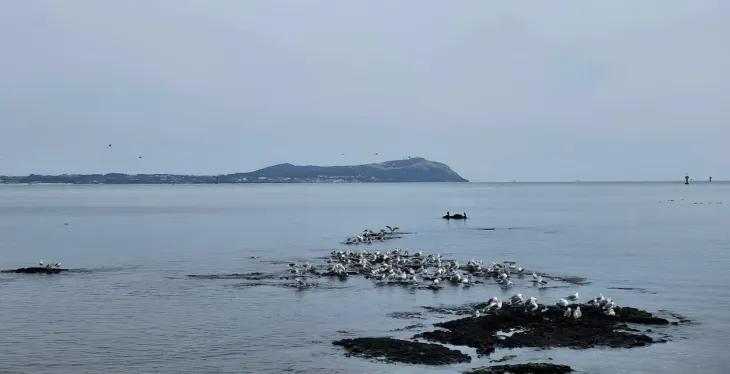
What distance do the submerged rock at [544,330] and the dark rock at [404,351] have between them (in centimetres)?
120

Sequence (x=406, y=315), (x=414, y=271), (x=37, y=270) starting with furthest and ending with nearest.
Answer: (x=37, y=270) < (x=414, y=271) < (x=406, y=315)

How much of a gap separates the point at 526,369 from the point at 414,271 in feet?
73.2

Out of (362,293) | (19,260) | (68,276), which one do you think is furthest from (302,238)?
(362,293)

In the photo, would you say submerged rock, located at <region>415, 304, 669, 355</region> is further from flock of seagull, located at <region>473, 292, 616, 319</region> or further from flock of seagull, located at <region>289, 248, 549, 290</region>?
flock of seagull, located at <region>289, 248, 549, 290</region>

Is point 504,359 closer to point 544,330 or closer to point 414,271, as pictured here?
point 544,330

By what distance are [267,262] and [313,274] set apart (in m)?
8.38

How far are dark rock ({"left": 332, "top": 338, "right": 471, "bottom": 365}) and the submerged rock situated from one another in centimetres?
120

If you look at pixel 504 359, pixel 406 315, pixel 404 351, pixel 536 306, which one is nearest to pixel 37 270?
pixel 406 315

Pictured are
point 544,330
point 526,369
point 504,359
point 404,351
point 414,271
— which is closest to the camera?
point 526,369

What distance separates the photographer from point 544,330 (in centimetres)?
2691

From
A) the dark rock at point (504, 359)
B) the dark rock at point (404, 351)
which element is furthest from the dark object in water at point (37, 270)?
the dark rock at point (504, 359)

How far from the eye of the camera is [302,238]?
75125 millimetres

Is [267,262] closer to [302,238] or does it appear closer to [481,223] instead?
[302,238]

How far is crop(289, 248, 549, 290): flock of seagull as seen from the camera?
40688 mm
